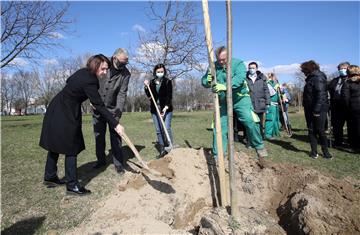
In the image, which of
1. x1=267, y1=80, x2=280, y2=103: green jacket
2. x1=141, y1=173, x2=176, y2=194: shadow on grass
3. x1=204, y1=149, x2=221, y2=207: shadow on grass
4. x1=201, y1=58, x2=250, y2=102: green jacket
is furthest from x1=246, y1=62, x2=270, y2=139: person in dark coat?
x1=141, y1=173, x2=176, y2=194: shadow on grass

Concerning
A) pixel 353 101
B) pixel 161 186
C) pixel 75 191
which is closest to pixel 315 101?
pixel 353 101

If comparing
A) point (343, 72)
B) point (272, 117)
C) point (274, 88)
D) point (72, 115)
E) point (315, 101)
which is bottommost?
point (272, 117)

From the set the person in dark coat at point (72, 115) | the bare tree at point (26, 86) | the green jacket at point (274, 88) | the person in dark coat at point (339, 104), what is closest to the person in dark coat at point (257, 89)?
the green jacket at point (274, 88)

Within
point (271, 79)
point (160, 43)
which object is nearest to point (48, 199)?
point (271, 79)

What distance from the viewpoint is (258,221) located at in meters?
3.30

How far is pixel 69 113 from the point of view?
4316 mm

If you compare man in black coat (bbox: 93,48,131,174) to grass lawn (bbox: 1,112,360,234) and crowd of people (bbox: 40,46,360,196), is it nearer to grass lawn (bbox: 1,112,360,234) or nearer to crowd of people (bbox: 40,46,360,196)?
crowd of people (bbox: 40,46,360,196)

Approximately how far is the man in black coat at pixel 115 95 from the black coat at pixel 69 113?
1.06m

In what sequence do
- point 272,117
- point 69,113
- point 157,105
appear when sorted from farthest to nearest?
point 272,117 < point 157,105 < point 69,113

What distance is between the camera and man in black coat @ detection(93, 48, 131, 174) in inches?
211

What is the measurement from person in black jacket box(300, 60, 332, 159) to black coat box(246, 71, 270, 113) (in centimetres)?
177

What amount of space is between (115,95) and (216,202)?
8.51ft

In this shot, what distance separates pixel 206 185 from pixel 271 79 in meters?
6.81

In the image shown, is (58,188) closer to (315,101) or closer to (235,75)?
(235,75)
